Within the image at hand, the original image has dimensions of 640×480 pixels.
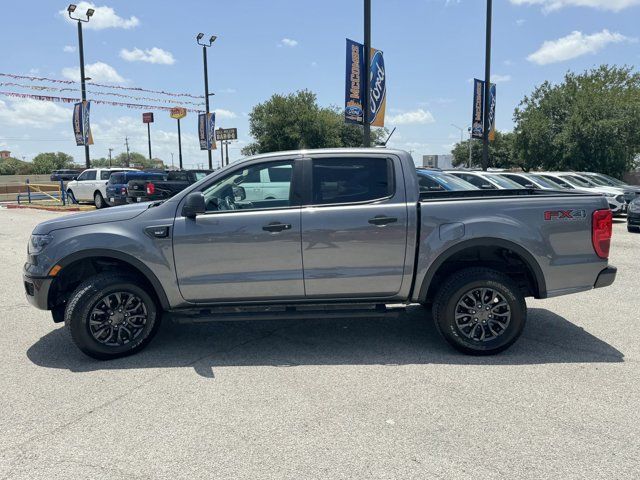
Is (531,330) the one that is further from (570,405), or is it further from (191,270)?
(191,270)

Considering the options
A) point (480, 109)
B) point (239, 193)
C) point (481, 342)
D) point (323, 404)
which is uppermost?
point (480, 109)

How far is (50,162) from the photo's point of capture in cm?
10088

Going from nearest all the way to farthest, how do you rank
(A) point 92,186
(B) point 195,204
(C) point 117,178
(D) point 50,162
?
1. (B) point 195,204
2. (C) point 117,178
3. (A) point 92,186
4. (D) point 50,162

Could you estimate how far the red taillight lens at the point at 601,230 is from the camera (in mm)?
4465

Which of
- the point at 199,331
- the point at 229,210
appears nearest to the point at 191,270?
the point at 229,210

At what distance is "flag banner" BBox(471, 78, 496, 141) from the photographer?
70.3 feet

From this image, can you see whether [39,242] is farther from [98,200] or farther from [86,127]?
[86,127]

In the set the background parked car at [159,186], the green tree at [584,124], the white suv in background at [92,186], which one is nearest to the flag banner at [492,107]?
the green tree at [584,124]

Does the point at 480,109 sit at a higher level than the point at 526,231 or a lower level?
higher

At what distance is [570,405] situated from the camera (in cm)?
355

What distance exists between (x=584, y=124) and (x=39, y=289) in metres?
26.7

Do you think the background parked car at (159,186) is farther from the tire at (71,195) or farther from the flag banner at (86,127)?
the flag banner at (86,127)

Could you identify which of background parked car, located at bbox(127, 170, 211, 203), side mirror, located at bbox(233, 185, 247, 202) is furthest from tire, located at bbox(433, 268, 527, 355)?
background parked car, located at bbox(127, 170, 211, 203)

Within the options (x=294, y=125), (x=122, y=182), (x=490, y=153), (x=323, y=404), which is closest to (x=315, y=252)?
(x=323, y=404)
